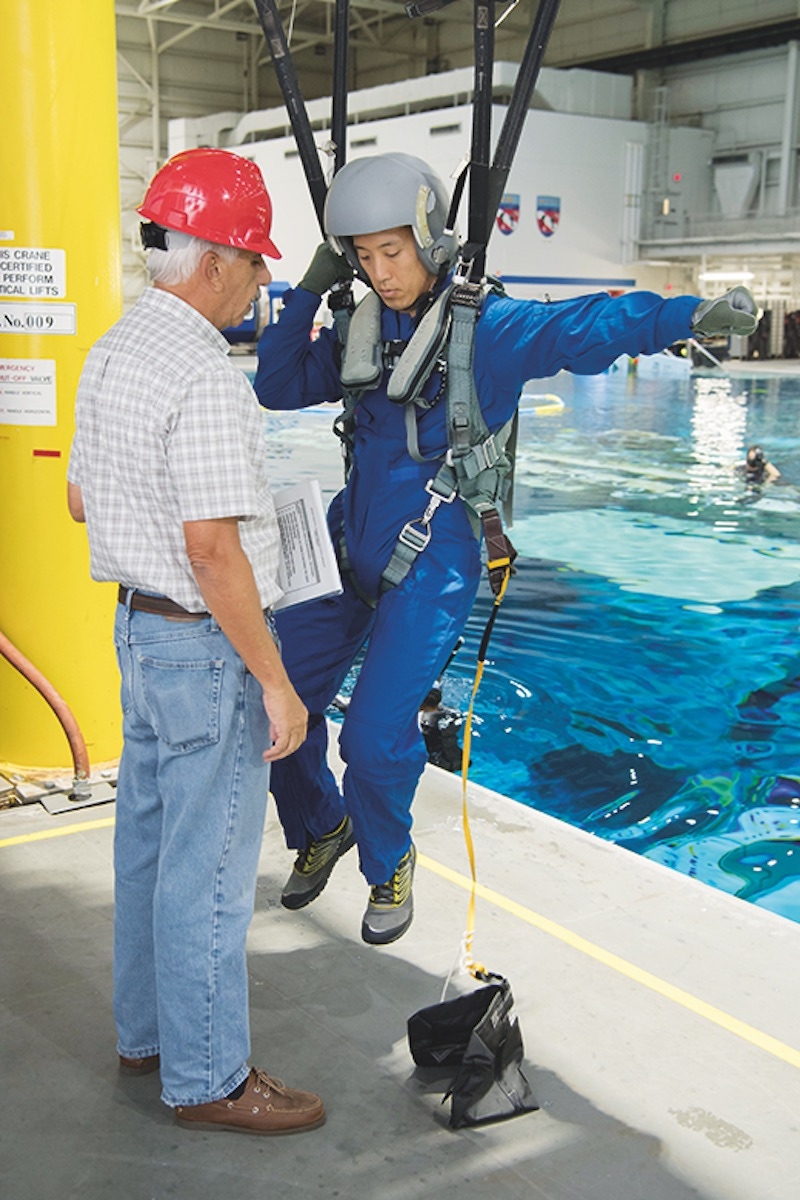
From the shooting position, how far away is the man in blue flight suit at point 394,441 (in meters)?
2.99

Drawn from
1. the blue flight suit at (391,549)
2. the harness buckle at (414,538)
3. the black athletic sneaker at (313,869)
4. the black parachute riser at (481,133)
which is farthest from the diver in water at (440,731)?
the black parachute riser at (481,133)

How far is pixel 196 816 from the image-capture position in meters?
2.47

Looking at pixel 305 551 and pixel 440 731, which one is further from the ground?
pixel 305 551

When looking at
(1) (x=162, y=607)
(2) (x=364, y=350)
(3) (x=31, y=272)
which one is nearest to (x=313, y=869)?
(1) (x=162, y=607)

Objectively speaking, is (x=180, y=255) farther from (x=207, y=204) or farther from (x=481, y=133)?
(x=481, y=133)

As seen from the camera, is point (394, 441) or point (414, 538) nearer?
point (414, 538)

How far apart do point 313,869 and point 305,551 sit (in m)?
1.18

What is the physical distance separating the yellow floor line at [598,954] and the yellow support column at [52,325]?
0.58 metres

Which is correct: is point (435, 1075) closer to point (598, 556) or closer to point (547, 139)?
point (598, 556)

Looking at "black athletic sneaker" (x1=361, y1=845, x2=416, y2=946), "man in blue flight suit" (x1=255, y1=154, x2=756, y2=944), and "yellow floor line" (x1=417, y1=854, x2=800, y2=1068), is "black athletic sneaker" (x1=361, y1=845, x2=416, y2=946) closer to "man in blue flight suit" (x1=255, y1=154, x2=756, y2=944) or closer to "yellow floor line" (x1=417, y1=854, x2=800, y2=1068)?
"man in blue flight suit" (x1=255, y1=154, x2=756, y2=944)

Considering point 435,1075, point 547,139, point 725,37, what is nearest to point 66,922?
point 435,1075

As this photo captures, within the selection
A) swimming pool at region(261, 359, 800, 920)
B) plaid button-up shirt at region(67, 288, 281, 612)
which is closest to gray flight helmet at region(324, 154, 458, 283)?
plaid button-up shirt at region(67, 288, 281, 612)

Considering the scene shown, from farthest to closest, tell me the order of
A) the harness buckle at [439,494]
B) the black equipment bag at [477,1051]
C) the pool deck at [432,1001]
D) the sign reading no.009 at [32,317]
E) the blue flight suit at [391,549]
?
the sign reading no.009 at [32,317] → the harness buckle at [439,494] → the blue flight suit at [391,549] → the black equipment bag at [477,1051] → the pool deck at [432,1001]

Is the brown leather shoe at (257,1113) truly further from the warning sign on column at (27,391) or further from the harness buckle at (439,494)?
the warning sign on column at (27,391)
